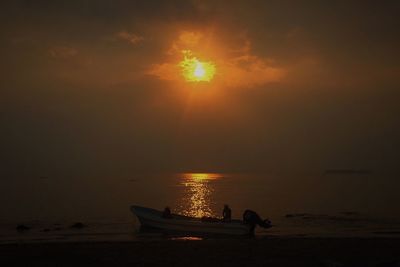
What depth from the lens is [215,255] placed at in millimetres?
20078

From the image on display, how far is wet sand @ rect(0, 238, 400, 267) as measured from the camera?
18.1m

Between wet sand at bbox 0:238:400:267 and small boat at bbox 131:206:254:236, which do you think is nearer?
wet sand at bbox 0:238:400:267

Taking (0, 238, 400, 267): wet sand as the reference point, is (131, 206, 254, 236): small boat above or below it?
above

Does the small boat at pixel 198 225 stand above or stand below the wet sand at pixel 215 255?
above

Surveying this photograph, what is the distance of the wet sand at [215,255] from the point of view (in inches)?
714

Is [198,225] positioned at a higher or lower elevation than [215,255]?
higher

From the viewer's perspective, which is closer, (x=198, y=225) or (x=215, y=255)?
(x=215, y=255)

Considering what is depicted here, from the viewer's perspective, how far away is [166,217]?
3888 cm

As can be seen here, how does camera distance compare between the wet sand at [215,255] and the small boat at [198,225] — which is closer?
the wet sand at [215,255]

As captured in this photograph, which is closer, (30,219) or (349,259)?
(349,259)

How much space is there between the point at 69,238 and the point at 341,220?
27747mm

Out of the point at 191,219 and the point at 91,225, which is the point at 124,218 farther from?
the point at 191,219

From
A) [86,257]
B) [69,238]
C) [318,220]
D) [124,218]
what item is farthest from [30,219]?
[86,257]

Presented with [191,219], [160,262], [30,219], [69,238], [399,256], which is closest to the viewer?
[160,262]
